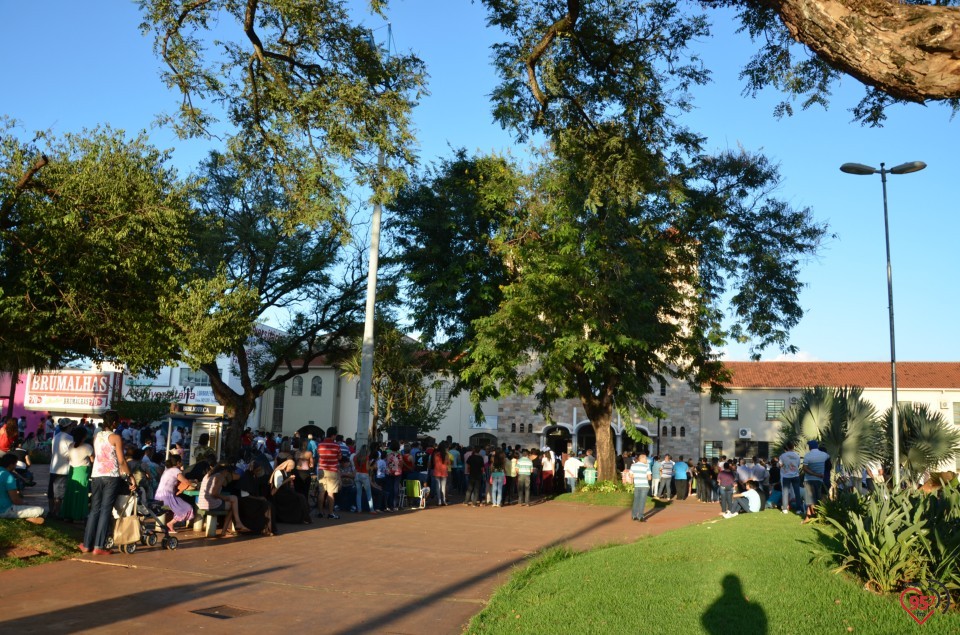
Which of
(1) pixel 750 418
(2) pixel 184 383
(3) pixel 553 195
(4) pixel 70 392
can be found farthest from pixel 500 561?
(2) pixel 184 383

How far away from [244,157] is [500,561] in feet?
22.1

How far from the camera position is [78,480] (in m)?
12.1

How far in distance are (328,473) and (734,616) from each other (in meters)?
11.7

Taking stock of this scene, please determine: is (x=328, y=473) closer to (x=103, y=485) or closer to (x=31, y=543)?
(x=103, y=485)

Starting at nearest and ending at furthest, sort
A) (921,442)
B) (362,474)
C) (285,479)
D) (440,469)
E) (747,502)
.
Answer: (285,479) → (362,474) → (747,502) → (921,442) → (440,469)

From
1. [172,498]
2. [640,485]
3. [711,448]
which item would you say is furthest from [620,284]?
[711,448]

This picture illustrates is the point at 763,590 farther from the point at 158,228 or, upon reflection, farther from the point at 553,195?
the point at 553,195

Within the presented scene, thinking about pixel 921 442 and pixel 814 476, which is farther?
pixel 921 442

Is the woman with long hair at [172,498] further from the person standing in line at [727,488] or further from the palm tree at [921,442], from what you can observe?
the palm tree at [921,442]

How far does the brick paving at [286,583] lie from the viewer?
755 cm

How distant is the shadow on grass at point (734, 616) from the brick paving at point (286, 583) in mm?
2288

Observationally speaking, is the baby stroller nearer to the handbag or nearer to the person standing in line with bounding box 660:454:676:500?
the handbag

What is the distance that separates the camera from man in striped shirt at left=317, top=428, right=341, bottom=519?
1761cm

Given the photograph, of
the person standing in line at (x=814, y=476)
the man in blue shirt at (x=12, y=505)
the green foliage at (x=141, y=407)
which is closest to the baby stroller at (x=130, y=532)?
the man in blue shirt at (x=12, y=505)
